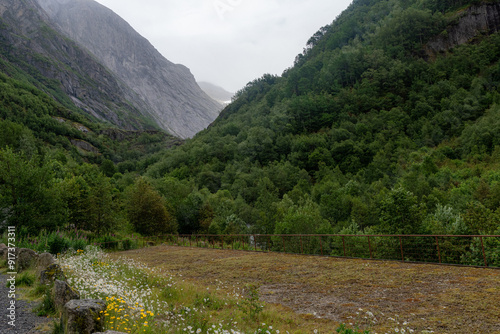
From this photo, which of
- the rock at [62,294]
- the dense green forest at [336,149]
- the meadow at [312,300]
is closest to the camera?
the meadow at [312,300]

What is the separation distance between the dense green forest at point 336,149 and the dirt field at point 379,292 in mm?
23757

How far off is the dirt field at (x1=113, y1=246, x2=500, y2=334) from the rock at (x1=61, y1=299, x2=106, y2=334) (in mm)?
4980

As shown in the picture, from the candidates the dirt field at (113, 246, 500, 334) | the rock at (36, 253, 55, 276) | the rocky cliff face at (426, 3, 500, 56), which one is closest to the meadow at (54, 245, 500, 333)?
the dirt field at (113, 246, 500, 334)

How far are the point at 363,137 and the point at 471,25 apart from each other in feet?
231

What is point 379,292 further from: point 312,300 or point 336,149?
point 336,149

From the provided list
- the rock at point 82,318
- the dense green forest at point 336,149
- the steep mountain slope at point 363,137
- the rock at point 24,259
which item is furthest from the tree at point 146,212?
the rock at point 82,318

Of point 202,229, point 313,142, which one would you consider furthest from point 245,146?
point 202,229

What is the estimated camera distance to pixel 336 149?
110 metres

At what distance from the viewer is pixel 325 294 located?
9.45 metres

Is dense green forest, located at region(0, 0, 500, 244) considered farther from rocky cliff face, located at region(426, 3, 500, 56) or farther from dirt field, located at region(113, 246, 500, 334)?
dirt field, located at region(113, 246, 500, 334)

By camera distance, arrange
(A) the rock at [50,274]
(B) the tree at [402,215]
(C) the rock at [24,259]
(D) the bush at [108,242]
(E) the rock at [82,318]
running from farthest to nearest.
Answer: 1. (B) the tree at [402,215]
2. (D) the bush at [108,242]
3. (C) the rock at [24,259]
4. (A) the rock at [50,274]
5. (E) the rock at [82,318]

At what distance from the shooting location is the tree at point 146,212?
138ft

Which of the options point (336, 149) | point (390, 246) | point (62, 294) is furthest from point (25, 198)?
point (336, 149)

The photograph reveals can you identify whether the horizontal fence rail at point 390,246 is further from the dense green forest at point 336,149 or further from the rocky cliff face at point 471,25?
the rocky cliff face at point 471,25
